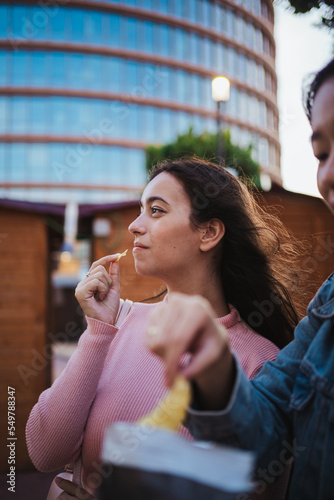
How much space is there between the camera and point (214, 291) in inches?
80.4

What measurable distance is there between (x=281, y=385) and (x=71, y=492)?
43.8 inches

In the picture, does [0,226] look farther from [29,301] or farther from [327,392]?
[327,392]

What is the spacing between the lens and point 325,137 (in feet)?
3.19

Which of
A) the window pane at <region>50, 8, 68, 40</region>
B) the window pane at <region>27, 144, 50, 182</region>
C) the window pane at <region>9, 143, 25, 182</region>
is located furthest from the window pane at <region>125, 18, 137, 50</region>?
the window pane at <region>9, 143, 25, 182</region>

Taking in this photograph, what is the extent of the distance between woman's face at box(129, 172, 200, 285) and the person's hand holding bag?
17 centimetres

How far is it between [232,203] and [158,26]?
4055 cm

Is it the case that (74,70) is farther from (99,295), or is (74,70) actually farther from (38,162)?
(99,295)

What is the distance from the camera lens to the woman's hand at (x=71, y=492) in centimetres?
168

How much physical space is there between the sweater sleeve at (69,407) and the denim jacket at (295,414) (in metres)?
0.73

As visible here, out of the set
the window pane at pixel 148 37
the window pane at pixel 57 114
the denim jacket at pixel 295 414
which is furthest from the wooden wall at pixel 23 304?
the window pane at pixel 148 37

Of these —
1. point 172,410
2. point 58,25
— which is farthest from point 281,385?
point 58,25

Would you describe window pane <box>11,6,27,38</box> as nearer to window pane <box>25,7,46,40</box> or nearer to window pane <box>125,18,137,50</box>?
window pane <box>25,7,46,40</box>

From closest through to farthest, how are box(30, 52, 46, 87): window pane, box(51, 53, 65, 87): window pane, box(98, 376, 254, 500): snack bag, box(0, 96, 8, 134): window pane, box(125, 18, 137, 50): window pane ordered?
box(98, 376, 254, 500): snack bag → box(0, 96, 8, 134): window pane → box(30, 52, 46, 87): window pane → box(51, 53, 65, 87): window pane → box(125, 18, 137, 50): window pane

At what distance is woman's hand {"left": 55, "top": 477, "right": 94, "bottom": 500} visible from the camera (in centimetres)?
168
